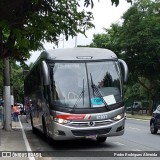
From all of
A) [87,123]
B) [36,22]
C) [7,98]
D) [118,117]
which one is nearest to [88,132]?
[87,123]

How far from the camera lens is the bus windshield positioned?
1416 centimetres

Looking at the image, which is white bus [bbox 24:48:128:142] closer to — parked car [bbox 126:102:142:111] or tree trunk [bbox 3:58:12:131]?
tree trunk [bbox 3:58:12:131]

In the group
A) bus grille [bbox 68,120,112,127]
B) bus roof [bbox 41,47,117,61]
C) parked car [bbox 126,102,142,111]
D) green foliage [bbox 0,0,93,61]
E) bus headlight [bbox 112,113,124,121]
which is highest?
green foliage [bbox 0,0,93,61]

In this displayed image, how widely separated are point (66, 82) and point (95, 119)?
160 cm

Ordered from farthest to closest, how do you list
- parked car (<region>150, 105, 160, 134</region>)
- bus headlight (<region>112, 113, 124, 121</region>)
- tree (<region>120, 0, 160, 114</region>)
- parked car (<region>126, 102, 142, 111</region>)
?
1. parked car (<region>126, 102, 142, 111</region>)
2. tree (<region>120, 0, 160, 114</region>)
3. parked car (<region>150, 105, 160, 134</region>)
4. bus headlight (<region>112, 113, 124, 121</region>)

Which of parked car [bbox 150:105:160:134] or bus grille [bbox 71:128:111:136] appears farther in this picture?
parked car [bbox 150:105:160:134]

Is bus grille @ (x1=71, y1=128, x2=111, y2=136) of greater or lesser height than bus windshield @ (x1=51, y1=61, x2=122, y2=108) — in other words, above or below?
below

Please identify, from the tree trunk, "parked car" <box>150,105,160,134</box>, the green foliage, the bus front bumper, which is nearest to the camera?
the green foliage

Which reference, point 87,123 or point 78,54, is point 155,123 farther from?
point 87,123

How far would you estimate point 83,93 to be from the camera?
46.8 feet

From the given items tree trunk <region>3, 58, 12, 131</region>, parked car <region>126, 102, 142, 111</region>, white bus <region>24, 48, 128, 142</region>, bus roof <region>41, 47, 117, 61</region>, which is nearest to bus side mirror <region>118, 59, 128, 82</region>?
white bus <region>24, 48, 128, 142</region>

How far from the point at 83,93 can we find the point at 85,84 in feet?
1.12

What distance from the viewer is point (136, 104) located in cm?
7306

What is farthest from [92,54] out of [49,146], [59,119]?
[49,146]
